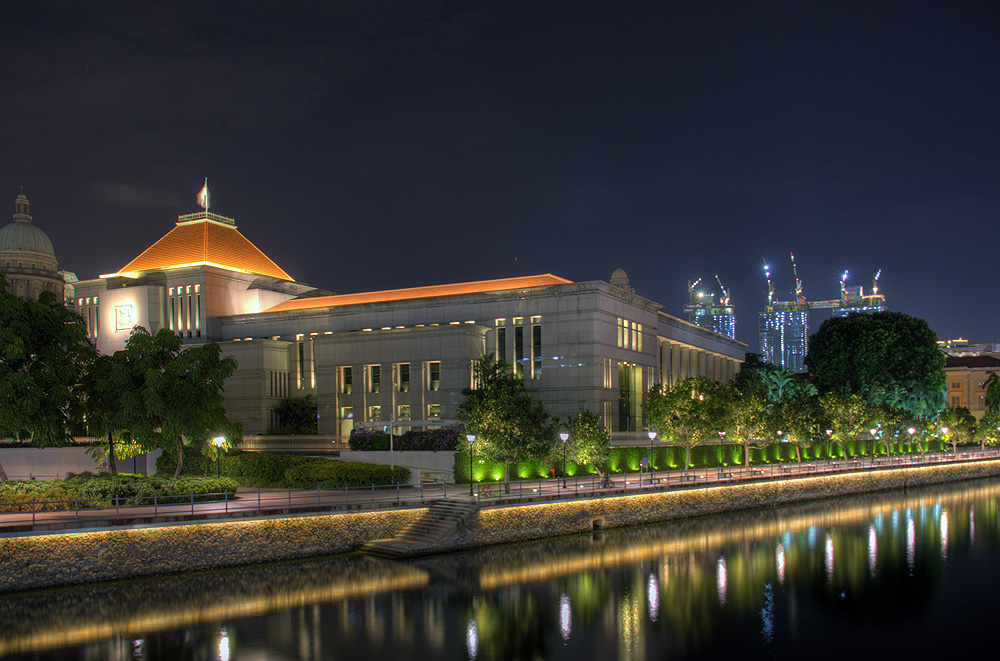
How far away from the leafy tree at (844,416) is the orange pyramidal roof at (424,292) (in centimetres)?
2736

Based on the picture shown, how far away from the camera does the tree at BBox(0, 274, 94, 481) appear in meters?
36.6

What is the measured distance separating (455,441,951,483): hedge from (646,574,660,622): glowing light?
55.1ft

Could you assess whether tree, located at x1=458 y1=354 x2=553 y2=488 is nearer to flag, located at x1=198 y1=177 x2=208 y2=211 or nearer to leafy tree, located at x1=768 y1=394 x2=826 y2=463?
leafy tree, located at x1=768 y1=394 x2=826 y2=463

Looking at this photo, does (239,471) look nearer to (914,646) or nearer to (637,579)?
(637,579)

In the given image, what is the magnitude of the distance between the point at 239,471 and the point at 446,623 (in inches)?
1019

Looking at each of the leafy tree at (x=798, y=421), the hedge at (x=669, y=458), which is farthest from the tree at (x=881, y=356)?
the leafy tree at (x=798, y=421)

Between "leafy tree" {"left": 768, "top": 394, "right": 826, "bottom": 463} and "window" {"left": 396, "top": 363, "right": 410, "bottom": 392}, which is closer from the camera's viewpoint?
"leafy tree" {"left": 768, "top": 394, "right": 826, "bottom": 463}

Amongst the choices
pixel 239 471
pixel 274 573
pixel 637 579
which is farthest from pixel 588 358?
pixel 274 573

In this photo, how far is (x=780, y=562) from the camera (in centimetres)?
3916

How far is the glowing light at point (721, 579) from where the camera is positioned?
32406mm

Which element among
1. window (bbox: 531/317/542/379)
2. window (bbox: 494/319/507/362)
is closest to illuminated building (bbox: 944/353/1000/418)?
window (bbox: 531/317/542/379)

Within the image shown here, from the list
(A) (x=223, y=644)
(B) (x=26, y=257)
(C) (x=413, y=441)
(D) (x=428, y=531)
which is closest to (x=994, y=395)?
(C) (x=413, y=441)

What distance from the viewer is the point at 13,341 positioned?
37344mm

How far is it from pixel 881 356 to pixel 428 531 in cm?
7056
